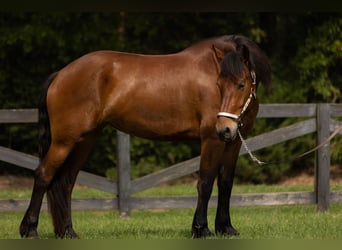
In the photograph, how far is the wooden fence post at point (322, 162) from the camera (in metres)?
7.73

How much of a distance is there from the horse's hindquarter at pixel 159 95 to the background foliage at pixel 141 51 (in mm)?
5354

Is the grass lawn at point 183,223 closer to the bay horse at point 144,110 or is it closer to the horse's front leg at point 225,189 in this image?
the horse's front leg at point 225,189

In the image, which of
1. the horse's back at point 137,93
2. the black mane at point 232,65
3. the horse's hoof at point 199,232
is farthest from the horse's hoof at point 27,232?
the black mane at point 232,65

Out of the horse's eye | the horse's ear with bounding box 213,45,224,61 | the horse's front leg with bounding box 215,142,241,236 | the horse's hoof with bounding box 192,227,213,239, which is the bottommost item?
the horse's hoof with bounding box 192,227,213,239

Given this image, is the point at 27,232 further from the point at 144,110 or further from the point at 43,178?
the point at 144,110

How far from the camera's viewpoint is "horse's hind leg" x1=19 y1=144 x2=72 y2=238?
17.5 ft

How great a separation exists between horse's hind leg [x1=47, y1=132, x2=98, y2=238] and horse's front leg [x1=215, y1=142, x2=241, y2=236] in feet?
3.94

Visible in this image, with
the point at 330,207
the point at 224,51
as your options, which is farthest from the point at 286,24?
the point at 224,51

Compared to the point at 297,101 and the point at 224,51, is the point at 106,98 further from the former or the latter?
the point at 297,101

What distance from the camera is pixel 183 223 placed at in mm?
6883

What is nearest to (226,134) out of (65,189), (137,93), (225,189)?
(225,189)

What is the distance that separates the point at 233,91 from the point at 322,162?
10.8 ft

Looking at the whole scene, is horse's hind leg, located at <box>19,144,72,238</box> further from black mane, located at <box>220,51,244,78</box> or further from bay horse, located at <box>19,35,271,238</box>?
black mane, located at <box>220,51,244,78</box>

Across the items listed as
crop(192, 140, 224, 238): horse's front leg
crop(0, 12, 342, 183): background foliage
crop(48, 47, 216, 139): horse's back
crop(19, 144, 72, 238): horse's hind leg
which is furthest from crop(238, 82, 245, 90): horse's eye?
crop(0, 12, 342, 183): background foliage
